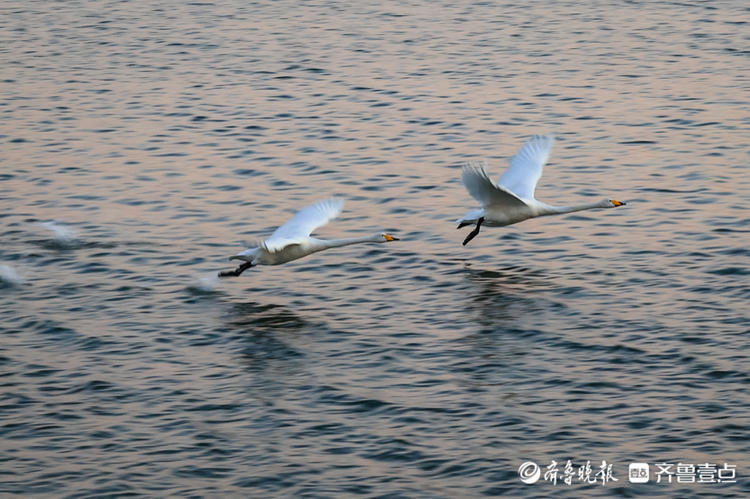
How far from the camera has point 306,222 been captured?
65.4ft

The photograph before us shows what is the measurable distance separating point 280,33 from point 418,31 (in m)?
3.55

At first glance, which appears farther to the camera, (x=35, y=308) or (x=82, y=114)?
(x=82, y=114)

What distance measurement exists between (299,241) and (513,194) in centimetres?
296

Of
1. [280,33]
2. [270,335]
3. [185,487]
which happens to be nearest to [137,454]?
[185,487]

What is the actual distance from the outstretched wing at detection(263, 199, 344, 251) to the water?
34.4 inches

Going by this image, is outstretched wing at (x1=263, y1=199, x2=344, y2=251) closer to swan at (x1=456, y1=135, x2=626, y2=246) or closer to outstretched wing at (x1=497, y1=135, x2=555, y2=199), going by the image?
swan at (x1=456, y1=135, x2=626, y2=246)

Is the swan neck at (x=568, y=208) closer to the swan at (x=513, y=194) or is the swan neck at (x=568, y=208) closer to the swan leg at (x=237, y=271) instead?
the swan at (x=513, y=194)

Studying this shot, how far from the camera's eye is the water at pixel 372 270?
49.7 feet

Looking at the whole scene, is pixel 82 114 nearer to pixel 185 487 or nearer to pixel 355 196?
pixel 355 196

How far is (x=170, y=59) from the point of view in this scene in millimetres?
34781

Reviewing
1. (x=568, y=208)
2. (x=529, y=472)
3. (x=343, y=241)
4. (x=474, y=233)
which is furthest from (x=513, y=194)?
(x=529, y=472)

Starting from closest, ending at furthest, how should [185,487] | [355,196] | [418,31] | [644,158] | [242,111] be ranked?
[185,487] → [355,196] → [644,158] → [242,111] → [418,31]

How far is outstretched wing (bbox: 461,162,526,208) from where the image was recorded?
19016mm

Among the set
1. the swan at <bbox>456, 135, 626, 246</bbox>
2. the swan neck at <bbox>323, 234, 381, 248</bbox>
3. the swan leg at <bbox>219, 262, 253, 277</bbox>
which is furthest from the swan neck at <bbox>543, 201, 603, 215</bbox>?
the swan leg at <bbox>219, 262, 253, 277</bbox>
